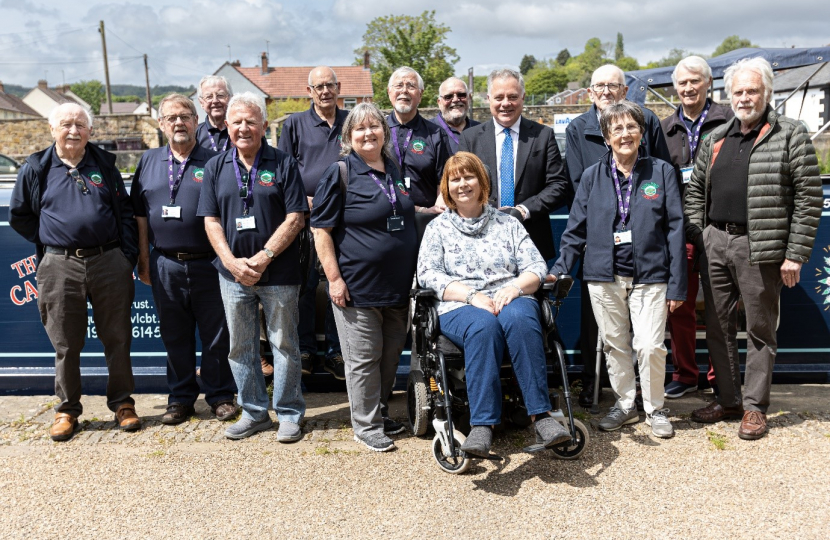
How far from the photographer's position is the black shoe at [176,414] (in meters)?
4.40

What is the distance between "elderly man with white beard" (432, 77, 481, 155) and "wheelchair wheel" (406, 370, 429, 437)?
170 centimetres

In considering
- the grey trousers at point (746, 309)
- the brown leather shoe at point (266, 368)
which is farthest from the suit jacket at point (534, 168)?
the brown leather shoe at point (266, 368)

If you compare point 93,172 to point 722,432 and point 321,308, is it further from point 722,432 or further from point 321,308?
point 722,432

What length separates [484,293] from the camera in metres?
3.78

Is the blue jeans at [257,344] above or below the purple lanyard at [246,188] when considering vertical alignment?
below

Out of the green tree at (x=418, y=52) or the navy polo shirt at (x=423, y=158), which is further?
the green tree at (x=418, y=52)

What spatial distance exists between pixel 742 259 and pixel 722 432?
39.2 inches

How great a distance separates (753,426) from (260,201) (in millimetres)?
3004

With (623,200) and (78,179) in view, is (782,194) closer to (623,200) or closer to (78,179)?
(623,200)

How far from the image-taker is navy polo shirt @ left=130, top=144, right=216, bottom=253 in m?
4.14

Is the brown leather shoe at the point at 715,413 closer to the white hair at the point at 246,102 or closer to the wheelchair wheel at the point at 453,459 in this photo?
the wheelchair wheel at the point at 453,459

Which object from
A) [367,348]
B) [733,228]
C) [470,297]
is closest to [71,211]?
[367,348]

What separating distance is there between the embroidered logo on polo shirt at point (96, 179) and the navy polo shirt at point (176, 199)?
0.63 ft

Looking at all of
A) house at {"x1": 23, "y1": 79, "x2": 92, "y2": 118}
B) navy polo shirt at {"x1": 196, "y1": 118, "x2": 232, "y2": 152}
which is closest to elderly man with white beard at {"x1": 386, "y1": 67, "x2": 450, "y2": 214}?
navy polo shirt at {"x1": 196, "y1": 118, "x2": 232, "y2": 152}
